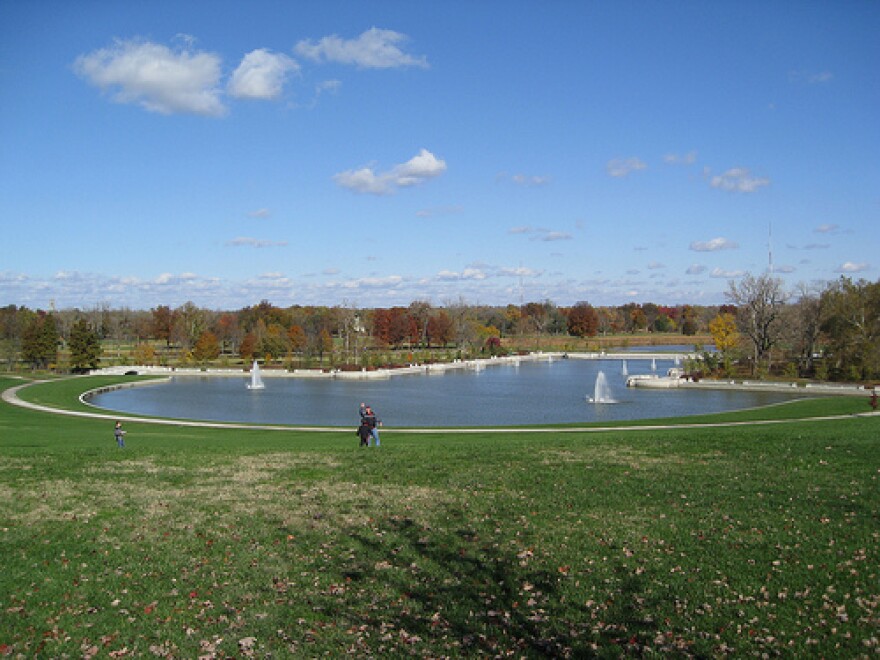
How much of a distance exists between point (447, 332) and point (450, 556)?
352 ft

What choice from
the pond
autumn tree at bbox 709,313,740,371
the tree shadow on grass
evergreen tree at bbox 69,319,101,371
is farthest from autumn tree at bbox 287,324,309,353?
the tree shadow on grass

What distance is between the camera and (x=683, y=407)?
4406 cm

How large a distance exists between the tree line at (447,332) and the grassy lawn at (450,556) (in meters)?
46.6

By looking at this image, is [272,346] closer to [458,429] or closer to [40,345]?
[40,345]

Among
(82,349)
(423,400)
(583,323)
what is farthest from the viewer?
(583,323)

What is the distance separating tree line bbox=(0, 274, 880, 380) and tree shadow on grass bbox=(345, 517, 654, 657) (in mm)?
54473

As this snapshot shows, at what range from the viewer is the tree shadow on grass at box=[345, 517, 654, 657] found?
6.93 m

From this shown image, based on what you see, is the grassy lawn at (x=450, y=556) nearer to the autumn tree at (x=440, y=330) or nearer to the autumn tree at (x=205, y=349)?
the autumn tree at (x=205, y=349)

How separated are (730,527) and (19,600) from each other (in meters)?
9.47

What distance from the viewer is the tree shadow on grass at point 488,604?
6.93m

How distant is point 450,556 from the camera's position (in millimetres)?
9406

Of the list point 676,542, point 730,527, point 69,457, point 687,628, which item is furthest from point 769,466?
point 69,457

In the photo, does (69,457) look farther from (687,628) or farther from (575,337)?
(575,337)

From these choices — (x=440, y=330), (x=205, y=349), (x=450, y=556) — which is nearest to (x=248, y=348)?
(x=205, y=349)
